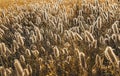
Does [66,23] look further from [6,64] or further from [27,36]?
[6,64]

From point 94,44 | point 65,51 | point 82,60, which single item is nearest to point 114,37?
point 94,44

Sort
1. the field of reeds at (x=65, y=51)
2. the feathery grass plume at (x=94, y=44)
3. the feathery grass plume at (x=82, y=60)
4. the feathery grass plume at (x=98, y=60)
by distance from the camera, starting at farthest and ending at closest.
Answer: the feathery grass plume at (x=94, y=44)
the field of reeds at (x=65, y=51)
the feathery grass plume at (x=98, y=60)
the feathery grass plume at (x=82, y=60)

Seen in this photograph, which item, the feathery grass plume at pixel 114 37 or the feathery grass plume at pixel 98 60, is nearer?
the feathery grass plume at pixel 98 60

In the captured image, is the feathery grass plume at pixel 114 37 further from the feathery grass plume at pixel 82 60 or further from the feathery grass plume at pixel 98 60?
the feathery grass plume at pixel 82 60

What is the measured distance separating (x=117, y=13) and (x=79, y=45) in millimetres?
1547

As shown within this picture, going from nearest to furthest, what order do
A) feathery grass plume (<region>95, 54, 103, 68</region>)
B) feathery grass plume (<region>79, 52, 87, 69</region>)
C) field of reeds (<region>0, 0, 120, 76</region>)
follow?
feathery grass plume (<region>79, 52, 87, 69</region>), feathery grass plume (<region>95, 54, 103, 68</region>), field of reeds (<region>0, 0, 120, 76</region>)

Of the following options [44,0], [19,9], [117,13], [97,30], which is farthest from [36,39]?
[44,0]

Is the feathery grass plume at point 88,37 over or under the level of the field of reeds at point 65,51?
over

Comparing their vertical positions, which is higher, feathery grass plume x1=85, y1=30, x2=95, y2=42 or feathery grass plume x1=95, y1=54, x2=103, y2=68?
feathery grass plume x1=85, y1=30, x2=95, y2=42

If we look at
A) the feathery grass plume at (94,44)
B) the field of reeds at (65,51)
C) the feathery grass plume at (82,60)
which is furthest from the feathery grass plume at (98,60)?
the feathery grass plume at (94,44)

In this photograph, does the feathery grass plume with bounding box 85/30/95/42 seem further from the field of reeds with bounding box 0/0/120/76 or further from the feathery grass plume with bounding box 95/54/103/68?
the feathery grass plume with bounding box 95/54/103/68

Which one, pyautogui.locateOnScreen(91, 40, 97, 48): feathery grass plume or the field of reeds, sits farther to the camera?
pyautogui.locateOnScreen(91, 40, 97, 48): feathery grass plume

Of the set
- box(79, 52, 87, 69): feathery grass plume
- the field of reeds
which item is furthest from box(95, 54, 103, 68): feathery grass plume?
box(79, 52, 87, 69): feathery grass plume

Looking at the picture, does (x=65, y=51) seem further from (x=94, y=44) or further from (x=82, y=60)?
(x=82, y=60)
